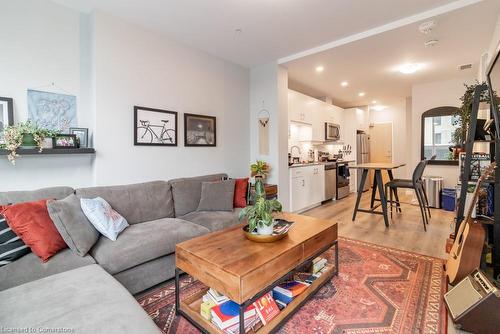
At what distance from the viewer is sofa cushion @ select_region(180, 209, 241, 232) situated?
2.67 metres

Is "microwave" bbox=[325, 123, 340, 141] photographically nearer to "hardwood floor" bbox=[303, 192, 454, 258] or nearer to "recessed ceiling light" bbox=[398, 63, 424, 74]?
"hardwood floor" bbox=[303, 192, 454, 258]

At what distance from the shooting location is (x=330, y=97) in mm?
6363

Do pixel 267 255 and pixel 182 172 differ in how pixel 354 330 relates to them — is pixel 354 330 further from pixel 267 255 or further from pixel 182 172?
pixel 182 172

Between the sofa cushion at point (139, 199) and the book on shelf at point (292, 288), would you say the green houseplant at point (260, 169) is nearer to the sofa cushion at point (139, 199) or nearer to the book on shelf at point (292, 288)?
the sofa cushion at point (139, 199)

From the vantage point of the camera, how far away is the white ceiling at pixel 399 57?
2855 mm

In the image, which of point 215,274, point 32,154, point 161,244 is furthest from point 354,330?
point 32,154

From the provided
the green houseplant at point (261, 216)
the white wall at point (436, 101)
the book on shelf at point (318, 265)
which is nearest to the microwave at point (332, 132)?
the white wall at point (436, 101)

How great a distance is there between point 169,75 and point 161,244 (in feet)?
7.17

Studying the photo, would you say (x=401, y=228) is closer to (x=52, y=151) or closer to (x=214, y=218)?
(x=214, y=218)

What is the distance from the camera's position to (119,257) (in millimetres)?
1896

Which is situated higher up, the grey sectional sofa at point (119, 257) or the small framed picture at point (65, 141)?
the small framed picture at point (65, 141)

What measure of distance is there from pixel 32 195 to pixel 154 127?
1.40 metres

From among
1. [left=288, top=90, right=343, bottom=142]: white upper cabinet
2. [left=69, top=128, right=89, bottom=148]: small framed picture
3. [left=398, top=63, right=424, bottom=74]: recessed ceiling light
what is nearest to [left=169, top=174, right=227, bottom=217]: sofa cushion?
[left=69, top=128, right=89, bottom=148]: small framed picture

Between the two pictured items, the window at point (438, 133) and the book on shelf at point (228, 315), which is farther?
the window at point (438, 133)
